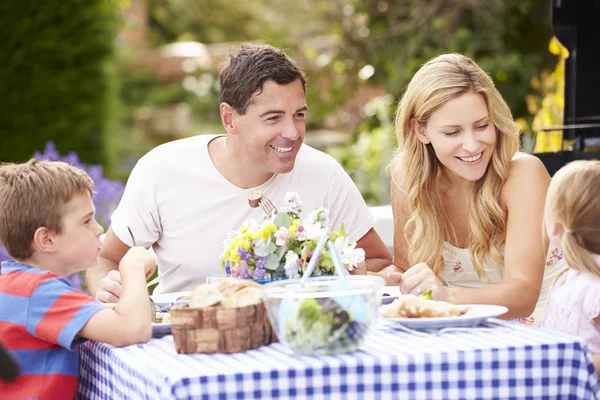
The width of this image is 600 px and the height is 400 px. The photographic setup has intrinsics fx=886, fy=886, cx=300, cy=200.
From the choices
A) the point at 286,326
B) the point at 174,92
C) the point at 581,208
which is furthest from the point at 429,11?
the point at 174,92

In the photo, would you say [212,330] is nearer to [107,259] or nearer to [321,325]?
[321,325]

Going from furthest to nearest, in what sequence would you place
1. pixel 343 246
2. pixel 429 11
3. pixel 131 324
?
1. pixel 429 11
2. pixel 343 246
3. pixel 131 324

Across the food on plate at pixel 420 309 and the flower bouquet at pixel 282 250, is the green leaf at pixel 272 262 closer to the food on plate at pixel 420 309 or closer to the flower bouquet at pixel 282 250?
the flower bouquet at pixel 282 250

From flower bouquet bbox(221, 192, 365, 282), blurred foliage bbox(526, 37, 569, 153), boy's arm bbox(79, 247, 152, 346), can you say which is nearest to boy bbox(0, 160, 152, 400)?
boy's arm bbox(79, 247, 152, 346)

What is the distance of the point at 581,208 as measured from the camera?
2.18 meters

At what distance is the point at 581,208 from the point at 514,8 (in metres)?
6.10

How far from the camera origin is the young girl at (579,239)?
217 cm

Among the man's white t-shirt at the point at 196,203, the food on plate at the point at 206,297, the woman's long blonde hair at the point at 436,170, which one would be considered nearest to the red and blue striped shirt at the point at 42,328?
the food on plate at the point at 206,297

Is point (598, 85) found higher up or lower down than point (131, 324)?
higher up

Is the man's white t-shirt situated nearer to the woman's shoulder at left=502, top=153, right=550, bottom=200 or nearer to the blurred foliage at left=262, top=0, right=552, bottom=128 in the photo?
the woman's shoulder at left=502, top=153, right=550, bottom=200

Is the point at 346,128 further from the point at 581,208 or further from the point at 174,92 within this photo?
the point at 174,92

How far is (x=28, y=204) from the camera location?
2256 mm

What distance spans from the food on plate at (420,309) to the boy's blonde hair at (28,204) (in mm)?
871

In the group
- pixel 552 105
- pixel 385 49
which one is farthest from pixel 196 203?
pixel 385 49
